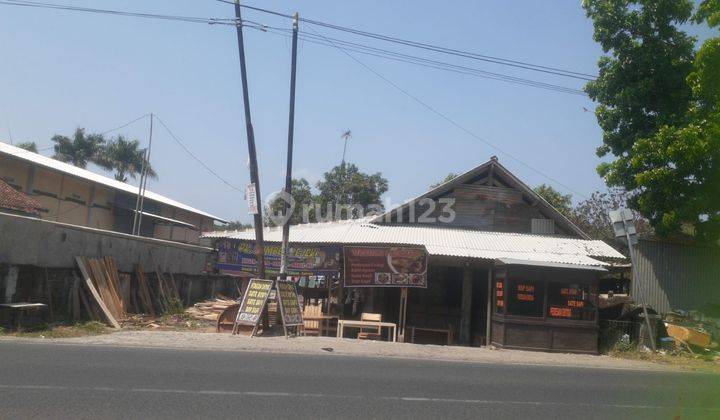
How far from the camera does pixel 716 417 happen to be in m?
8.09

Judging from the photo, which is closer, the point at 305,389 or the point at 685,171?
the point at 305,389

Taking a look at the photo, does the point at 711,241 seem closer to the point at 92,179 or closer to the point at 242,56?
the point at 242,56

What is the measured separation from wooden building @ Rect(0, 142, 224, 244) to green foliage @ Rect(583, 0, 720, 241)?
858 inches

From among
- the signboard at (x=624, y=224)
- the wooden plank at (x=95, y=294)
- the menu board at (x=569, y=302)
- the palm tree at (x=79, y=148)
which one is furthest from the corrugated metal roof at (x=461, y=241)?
the palm tree at (x=79, y=148)

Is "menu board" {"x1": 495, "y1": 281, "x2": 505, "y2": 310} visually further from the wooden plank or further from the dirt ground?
the wooden plank

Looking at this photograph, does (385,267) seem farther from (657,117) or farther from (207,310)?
(657,117)

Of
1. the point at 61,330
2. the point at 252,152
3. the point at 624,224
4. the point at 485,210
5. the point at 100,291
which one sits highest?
the point at 252,152

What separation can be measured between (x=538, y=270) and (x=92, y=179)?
26.0 metres

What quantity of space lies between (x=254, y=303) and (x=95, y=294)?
4275 mm

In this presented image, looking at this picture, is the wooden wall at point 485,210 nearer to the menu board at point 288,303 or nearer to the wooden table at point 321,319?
the wooden table at point 321,319

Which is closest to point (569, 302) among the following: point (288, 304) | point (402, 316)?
point (402, 316)

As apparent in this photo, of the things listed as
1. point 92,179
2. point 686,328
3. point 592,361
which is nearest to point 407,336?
point 592,361

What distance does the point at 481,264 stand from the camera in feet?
59.0

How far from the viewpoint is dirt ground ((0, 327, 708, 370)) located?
13.8 m
